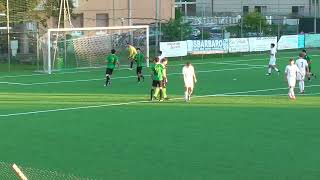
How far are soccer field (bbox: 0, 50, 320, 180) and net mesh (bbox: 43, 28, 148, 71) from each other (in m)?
7.93

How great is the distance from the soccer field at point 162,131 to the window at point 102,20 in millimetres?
30668

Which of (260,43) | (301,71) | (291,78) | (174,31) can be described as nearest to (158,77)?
(291,78)

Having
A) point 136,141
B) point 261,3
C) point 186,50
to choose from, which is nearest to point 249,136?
point 136,141

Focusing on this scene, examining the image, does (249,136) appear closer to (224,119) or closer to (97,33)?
(224,119)

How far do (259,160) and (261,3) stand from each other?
78225 mm

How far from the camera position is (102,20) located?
6369cm

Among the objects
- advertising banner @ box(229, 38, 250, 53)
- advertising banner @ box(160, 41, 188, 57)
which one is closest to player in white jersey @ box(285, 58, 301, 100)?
advertising banner @ box(160, 41, 188, 57)

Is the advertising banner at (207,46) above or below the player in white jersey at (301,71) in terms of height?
above

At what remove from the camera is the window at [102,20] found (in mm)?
63531

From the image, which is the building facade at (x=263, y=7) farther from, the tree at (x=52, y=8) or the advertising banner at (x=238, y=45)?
the tree at (x=52, y=8)

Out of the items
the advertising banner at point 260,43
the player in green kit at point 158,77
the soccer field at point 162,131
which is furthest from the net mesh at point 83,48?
the player in green kit at point 158,77

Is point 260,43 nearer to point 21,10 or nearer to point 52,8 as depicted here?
point 52,8

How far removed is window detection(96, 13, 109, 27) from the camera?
208 ft

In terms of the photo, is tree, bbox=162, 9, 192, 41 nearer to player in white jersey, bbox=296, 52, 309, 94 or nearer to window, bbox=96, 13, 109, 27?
window, bbox=96, 13, 109, 27
